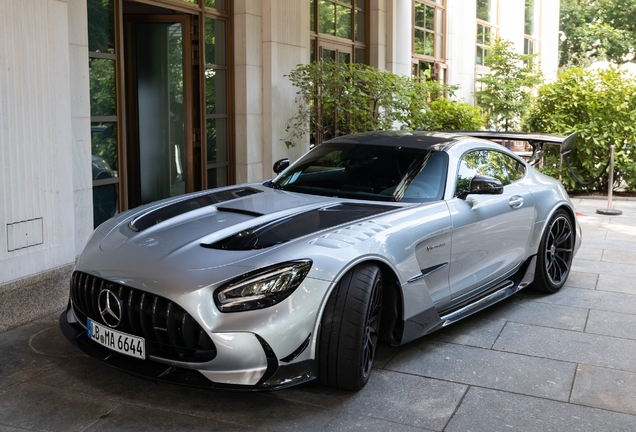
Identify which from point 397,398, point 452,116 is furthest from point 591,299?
point 452,116

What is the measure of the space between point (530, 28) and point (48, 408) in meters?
25.6

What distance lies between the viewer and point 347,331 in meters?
4.09

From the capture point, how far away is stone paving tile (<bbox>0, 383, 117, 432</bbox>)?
3887 mm

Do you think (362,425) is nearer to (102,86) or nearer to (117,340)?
(117,340)

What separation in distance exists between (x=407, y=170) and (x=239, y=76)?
4.70 m

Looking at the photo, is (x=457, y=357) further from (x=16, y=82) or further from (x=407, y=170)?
(x=16, y=82)

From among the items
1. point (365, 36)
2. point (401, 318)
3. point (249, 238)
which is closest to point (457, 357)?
point (401, 318)

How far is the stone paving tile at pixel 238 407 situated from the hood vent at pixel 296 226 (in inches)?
33.6

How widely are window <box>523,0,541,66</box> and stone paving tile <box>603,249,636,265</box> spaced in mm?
18841

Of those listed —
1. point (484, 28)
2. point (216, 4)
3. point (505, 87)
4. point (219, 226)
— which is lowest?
point (219, 226)

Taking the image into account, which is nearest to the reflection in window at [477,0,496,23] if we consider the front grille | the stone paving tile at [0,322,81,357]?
the stone paving tile at [0,322,81,357]

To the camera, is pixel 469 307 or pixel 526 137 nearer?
pixel 469 307

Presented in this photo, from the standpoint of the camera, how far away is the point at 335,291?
4102mm

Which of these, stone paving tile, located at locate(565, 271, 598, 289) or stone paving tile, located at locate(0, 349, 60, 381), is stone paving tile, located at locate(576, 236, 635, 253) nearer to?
stone paving tile, located at locate(565, 271, 598, 289)
